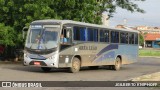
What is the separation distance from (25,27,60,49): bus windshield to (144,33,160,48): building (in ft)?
353

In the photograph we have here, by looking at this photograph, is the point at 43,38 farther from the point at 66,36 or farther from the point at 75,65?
the point at 75,65

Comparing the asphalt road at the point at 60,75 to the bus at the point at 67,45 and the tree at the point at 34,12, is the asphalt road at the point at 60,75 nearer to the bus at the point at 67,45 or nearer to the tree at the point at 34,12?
the bus at the point at 67,45

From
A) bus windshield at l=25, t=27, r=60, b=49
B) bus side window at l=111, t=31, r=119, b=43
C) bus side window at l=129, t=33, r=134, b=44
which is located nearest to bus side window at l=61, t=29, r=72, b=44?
bus windshield at l=25, t=27, r=60, b=49

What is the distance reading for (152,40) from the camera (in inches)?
5236

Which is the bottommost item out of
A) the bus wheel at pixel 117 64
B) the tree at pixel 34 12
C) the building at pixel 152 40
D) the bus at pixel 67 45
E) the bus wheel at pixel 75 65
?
the building at pixel 152 40

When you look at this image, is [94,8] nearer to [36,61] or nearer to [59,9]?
[59,9]

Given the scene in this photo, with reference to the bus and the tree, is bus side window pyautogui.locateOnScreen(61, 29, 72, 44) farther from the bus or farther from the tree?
the tree

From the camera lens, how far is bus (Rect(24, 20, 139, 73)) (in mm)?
23750

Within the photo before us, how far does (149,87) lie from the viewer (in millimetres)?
16500

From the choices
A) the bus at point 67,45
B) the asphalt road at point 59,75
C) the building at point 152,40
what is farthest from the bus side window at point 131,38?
the building at point 152,40

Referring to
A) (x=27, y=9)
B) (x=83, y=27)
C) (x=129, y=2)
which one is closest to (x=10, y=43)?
(x=27, y=9)

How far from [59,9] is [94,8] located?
2960 mm

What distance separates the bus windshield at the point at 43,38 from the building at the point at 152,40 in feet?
353

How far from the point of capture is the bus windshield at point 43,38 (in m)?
23.8
